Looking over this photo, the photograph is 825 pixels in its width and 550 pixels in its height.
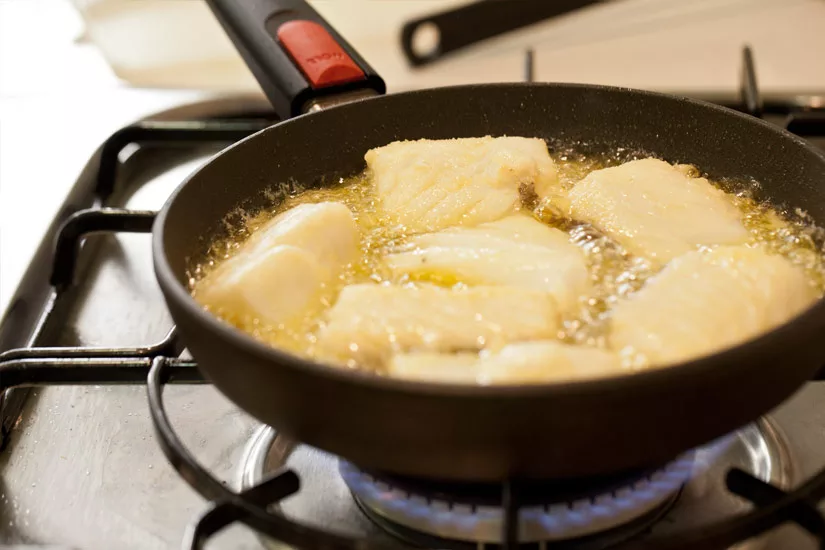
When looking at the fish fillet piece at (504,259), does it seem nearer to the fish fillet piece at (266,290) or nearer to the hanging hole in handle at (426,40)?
the fish fillet piece at (266,290)

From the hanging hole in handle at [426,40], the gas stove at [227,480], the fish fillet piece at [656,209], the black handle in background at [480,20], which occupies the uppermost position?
the fish fillet piece at [656,209]

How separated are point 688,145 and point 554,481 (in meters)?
0.53

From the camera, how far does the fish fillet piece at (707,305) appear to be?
2.24 ft

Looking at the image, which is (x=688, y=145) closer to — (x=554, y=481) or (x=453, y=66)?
(x=554, y=481)

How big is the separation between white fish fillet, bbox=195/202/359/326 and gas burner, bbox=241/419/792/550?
0.18m

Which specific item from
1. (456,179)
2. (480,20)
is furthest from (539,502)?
(480,20)

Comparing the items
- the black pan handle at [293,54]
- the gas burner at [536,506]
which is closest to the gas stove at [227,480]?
the gas burner at [536,506]

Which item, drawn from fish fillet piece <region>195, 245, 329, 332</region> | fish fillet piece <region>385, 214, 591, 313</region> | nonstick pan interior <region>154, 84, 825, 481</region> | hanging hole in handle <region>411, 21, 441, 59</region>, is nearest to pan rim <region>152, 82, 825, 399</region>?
nonstick pan interior <region>154, 84, 825, 481</region>

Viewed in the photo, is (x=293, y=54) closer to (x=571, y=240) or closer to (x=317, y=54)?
(x=317, y=54)

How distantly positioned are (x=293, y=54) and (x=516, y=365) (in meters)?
0.73

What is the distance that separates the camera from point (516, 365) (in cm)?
64

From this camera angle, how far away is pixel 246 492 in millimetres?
698

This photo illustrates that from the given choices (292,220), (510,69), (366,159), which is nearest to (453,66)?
(510,69)

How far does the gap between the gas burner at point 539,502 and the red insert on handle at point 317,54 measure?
567 mm
